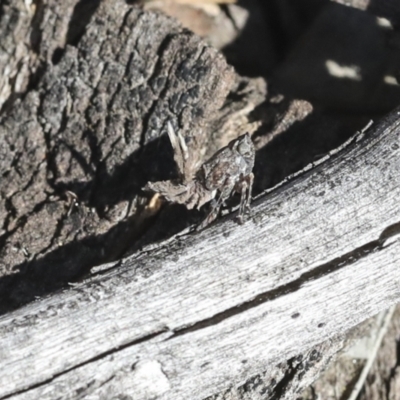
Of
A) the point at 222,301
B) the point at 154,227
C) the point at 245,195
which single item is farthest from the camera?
the point at 154,227

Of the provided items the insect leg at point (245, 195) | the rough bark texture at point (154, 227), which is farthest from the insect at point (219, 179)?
the rough bark texture at point (154, 227)

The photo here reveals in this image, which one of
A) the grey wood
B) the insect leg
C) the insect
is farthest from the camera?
the insect

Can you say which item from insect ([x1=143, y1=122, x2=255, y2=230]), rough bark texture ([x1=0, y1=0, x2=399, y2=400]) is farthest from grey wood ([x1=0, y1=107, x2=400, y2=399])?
insect ([x1=143, y1=122, x2=255, y2=230])

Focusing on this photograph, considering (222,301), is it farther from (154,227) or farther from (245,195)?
(154,227)

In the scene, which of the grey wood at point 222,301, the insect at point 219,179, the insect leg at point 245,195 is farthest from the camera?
the insect at point 219,179

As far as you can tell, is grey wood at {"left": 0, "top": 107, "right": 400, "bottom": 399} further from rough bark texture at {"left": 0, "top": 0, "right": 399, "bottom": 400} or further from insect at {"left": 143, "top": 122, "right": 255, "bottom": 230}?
insect at {"left": 143, "top": 122, "right": 255, "bottom": 230}

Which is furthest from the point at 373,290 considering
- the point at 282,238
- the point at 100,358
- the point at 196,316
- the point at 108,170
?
the point at 108,170

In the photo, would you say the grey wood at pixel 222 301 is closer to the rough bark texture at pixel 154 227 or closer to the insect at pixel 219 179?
the rough bark texture at pixel 154 227

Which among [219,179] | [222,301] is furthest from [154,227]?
[222,301]

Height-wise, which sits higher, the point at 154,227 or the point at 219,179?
the point at 219,179
